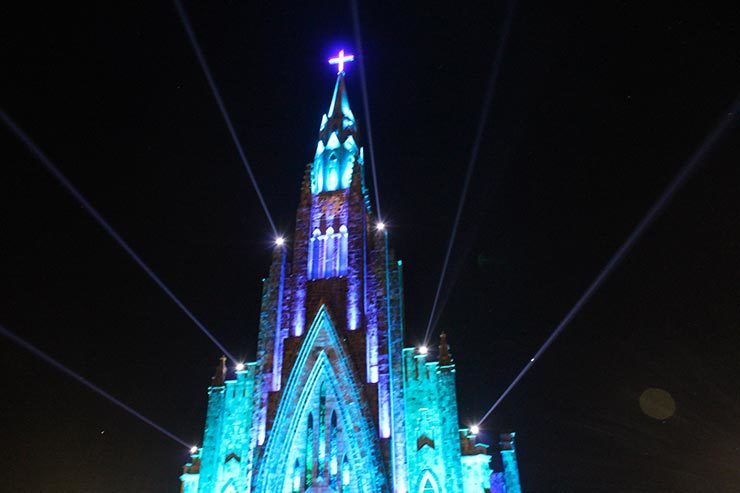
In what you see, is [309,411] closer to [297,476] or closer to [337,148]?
[297,476]

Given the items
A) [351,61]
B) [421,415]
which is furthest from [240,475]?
[351,61]

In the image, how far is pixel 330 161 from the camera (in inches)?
1486

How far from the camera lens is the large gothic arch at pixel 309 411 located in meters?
26.2

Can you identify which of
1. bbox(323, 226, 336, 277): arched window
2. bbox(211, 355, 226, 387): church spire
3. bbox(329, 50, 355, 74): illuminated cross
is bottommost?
bbox(211, 355, 226, 387): church spire

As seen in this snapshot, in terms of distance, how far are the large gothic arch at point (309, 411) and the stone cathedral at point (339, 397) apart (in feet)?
0.18

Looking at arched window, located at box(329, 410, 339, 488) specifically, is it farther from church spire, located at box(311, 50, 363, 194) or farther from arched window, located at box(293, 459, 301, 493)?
church spire, located at box(311, 50, 363, 194)

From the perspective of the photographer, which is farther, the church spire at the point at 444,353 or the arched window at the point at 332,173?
the arched window at the point at 332,173

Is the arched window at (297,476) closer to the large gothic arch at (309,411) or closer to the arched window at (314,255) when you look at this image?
the large gothic arch at (309,411)

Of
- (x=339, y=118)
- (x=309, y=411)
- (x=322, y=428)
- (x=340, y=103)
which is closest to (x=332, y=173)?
(x=339, y=118)

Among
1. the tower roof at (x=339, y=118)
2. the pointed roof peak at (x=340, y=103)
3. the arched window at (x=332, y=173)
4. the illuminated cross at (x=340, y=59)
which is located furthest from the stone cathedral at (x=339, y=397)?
the illuminated cross at (x=340, y=59)

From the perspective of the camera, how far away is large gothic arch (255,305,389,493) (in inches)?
1032

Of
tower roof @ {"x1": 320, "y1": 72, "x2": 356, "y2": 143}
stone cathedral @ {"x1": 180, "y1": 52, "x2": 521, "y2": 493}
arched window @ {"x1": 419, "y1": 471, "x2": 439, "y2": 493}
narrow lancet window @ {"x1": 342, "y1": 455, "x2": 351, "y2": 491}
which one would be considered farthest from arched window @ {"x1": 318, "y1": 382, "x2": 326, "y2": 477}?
tower roof @ {"x1": 320, "y1": 72, "x2": 356, "y2": 143}

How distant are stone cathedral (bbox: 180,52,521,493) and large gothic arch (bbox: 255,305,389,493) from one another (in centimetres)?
6

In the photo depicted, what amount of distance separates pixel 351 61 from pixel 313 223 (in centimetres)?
1600
